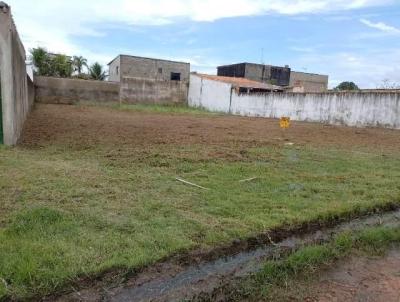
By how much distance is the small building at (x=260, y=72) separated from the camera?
A: 130 feet

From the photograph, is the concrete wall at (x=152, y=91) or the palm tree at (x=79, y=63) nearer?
the concrete wall at (x=152, y=91)

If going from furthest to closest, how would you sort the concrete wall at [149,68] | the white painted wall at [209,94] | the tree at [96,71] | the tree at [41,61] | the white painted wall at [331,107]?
the tree at [96,71]
the concrete wall at [149,68]
the tree at [41,61]
the white painted wall at [209,94]
the white painted wall at [331,107]

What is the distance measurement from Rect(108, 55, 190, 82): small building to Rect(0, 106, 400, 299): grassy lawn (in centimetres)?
2695

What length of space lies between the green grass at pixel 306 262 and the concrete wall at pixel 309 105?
14.7 m

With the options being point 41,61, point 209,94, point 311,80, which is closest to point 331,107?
point 209,94

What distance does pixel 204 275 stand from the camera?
8.95 feet

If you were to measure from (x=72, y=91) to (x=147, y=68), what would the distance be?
10.2 metres

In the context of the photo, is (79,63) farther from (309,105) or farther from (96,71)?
(309,105)

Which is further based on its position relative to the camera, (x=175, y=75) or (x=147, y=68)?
(x=175, y=75)

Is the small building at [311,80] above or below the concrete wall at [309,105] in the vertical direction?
above

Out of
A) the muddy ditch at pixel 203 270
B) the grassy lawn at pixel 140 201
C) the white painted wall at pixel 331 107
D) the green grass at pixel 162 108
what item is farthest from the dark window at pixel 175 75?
the muddy ditch at pixel 203 270

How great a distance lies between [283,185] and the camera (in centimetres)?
511

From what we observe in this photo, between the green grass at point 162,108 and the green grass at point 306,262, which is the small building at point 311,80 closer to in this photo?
the green grass at point 162,108

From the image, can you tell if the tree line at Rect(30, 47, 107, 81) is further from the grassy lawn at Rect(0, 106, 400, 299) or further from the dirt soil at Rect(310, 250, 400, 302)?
the dirt soil at Rect(310, 250, 400, 302)
